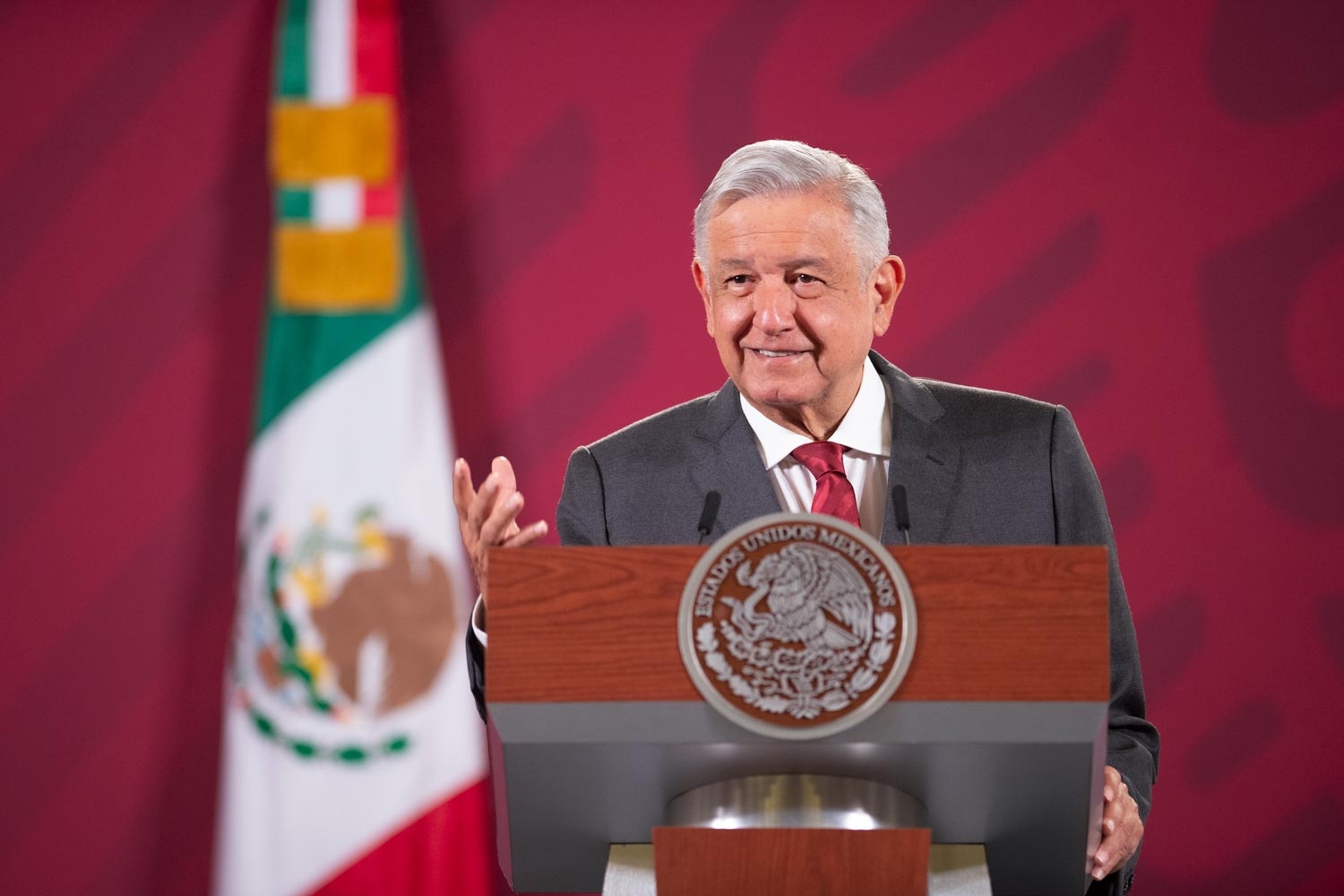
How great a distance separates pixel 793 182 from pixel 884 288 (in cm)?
25

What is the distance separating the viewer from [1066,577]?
1083mm

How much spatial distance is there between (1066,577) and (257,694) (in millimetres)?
2428

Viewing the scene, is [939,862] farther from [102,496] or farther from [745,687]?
[102,496]

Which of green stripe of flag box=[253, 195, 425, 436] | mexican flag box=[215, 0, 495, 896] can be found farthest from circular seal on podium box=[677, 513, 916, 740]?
green stripe of flag box=[253, 195, 425, 436]

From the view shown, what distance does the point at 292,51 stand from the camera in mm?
3172

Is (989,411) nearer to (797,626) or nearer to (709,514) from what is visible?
(709,514)

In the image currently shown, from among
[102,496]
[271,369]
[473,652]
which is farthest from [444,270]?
[473,652]

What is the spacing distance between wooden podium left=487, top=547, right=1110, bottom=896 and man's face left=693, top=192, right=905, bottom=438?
2.36ft

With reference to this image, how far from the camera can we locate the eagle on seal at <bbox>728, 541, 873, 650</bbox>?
43.2 inches

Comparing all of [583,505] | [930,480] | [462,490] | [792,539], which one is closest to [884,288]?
[930,480]

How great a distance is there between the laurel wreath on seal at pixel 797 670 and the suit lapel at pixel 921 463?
0.55 metres

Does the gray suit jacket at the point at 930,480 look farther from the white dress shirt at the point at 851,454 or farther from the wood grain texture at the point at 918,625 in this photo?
the wood grain texture at the point at 918,625

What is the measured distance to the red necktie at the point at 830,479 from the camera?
1721 millimetres

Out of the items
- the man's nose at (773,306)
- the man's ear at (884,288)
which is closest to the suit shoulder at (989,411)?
the man's ear at (884,288)
